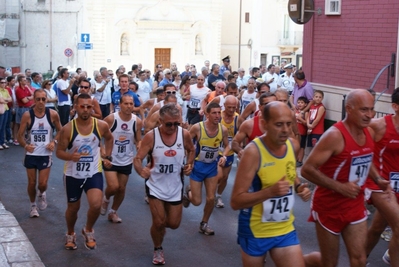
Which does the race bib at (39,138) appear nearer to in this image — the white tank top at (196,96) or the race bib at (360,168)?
the race bib at (360,168)

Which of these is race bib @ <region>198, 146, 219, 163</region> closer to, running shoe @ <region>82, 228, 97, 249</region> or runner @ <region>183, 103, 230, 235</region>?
runner @ <region>183, 103, 230, 235</region>

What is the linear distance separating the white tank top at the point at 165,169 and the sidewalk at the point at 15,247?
1596 millimetres

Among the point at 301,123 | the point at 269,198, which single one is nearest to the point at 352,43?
the point at 301,123

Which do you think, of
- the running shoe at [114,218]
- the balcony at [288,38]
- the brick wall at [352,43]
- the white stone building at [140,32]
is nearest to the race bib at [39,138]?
the running shoe at [114,218]

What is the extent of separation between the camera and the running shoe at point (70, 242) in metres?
8.83

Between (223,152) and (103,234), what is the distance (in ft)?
6.73

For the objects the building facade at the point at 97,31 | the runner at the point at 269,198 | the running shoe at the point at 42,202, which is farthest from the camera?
the building facade at the point at 97,31

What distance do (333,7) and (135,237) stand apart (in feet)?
27.1

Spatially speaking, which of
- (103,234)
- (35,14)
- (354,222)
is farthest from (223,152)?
(35,14)

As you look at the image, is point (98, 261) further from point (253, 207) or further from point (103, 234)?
point (253, 207)

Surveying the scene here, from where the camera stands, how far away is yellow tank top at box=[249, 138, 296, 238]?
561 centimetres

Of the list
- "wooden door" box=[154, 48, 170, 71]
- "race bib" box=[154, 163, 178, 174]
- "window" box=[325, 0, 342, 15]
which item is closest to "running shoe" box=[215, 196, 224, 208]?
"race bib" box=[154, 163, 178, 174]

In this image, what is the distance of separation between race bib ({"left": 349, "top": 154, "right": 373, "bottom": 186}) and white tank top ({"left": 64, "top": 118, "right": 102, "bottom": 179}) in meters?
3.64

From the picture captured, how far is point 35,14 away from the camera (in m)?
45.9
